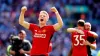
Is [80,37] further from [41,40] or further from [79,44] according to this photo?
[41,40]

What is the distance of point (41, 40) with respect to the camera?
429 inches

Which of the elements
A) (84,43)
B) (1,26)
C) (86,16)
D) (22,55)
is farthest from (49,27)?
(86,16)

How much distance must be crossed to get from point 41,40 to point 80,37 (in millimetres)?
1063

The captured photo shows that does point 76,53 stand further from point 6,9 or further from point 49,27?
point 6,9

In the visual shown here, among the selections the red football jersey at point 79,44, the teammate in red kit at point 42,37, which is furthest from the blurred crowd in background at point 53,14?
the teammate in red kit at point 42,37

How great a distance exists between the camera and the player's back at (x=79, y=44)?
451 inches

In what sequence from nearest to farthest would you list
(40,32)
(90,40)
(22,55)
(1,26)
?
(40,32) → (90,40) → (22,55) → (1,26)

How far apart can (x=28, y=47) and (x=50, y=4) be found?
1102 centimetres

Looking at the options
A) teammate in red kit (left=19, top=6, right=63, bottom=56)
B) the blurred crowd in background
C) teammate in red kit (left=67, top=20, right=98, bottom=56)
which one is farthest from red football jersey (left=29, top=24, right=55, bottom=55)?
the blurred crowd in background

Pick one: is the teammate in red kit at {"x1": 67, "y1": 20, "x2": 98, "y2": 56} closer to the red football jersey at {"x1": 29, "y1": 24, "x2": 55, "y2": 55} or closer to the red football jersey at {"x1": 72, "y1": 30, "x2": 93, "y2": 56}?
the red football jersey at {"x1": 72, "y1": 30, "x2": 93, "y2": 56}

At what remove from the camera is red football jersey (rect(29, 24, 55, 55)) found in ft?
35.7

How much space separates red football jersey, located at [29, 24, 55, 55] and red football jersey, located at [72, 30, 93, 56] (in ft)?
2.51

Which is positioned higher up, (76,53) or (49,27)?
(49,27)

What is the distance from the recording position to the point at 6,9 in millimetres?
23531
